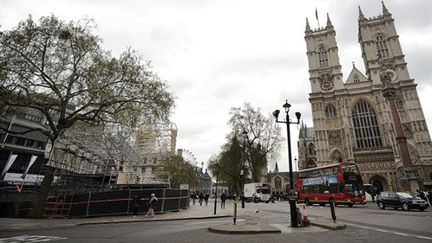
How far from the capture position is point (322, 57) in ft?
227

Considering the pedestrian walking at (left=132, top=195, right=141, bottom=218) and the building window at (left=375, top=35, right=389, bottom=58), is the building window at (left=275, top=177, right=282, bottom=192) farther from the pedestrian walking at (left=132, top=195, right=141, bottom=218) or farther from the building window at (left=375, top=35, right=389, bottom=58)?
the pedestrian walking at (left=132, top=195, right=141, bottom=218)

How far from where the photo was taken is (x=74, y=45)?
57.0 feet

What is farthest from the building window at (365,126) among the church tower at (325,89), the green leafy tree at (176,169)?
the green leafy tree at (176,169)

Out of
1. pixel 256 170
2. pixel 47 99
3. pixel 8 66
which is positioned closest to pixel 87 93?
pixel 47 99

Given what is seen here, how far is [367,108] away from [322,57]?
18.1 meters

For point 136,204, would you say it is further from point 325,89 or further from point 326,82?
point 326,82

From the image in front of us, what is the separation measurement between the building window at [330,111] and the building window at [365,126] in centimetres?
441

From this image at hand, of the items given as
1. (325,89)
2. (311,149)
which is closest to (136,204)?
(325,89)

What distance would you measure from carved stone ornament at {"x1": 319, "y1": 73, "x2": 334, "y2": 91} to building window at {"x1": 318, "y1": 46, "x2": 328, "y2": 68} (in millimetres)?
3747

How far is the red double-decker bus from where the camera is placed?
23859mm

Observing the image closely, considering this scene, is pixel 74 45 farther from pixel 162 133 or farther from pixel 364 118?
pixel 364 118

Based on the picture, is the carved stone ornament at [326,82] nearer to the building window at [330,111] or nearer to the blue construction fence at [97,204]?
the building window at [330,111]

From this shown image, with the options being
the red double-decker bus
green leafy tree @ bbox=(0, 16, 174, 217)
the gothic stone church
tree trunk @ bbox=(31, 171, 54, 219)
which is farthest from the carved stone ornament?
tree trunk @ bbox=(31, 171, 54, 219)

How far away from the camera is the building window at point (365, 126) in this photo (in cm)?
5831
